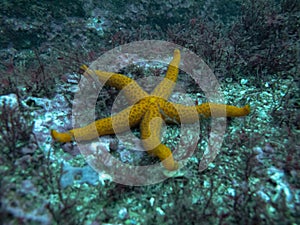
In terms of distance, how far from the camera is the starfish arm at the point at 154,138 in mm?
3213

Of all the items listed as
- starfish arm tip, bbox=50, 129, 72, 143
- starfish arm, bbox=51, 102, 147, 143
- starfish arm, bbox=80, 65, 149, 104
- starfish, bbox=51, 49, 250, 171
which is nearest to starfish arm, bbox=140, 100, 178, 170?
starfish, bbox=51, 49, 250, 171

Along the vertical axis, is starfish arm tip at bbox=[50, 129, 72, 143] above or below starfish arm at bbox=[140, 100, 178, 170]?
below

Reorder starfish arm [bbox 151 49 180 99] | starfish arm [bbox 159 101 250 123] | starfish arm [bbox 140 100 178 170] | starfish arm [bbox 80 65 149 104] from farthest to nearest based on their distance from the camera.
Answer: starfish arm [bbox 151 49 180 99]
starfish arm [bbox 80 65 149 104]
starfish arm [bbox 159 101 250 123]
starfish arm [bbox 140 100 178 170]

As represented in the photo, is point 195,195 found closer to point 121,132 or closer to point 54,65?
point 121,132

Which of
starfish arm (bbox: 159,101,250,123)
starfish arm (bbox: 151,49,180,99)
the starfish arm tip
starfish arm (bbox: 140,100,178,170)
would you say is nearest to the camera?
starfish arm (bbox: 140,100,178,170)

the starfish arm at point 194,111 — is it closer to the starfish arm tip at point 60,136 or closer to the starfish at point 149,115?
the starfish at point 149,115

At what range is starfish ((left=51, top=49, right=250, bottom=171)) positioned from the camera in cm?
335

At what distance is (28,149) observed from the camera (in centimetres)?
334

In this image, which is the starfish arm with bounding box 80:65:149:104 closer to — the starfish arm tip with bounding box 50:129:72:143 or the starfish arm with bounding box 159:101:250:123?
the starfish arm with bounding box 159:101:250:123

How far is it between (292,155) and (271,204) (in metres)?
0.93

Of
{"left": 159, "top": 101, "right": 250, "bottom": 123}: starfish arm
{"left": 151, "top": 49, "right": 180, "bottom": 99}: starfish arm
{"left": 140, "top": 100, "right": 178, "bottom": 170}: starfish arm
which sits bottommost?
{"left": 140, "top": 100, "right": 178, "bottom": 170}: starfish arm

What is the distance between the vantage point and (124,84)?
13.3 ft

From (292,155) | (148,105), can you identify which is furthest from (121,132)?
(292,155)

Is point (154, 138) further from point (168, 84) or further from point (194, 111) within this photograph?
point (168, 84)
